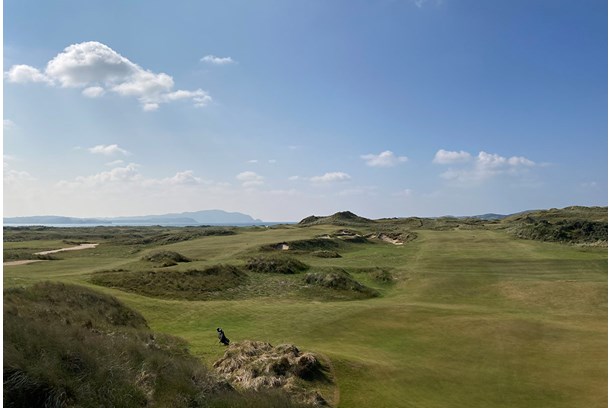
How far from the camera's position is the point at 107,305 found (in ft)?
77.3

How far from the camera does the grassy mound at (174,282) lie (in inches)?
1453

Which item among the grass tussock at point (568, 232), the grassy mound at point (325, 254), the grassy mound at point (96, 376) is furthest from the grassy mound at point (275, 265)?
the grass tussock at point (568, 232)

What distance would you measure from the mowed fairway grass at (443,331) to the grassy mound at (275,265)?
7831 millimetres

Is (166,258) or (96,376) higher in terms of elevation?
(96,376)

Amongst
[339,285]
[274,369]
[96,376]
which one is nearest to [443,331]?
[274,369]

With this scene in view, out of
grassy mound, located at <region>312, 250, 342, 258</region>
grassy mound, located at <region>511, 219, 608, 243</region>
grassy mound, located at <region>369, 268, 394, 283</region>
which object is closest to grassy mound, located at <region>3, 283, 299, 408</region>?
grassy mound, located at <region>369, 268, 394, 283</region>

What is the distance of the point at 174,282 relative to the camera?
129 ft

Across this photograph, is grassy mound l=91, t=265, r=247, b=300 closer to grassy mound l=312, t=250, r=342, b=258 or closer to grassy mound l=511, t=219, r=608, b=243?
grassy mound l=312, t=250, r=342, b=258

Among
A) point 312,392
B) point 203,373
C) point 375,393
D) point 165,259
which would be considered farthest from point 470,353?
point 165,259

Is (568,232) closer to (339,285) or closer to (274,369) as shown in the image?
(339,285)

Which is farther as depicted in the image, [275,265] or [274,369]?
[275,265]

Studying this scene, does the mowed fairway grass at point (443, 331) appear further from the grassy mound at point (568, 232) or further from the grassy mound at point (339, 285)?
the grassy mound at point (568, 232)

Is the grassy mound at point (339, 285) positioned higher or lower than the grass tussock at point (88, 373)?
lower

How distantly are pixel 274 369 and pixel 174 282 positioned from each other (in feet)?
82.7
